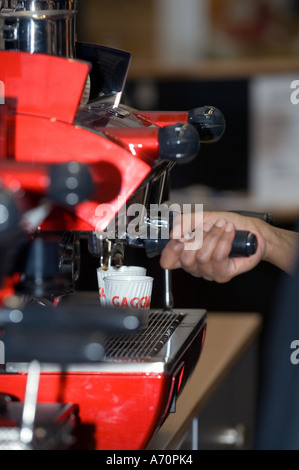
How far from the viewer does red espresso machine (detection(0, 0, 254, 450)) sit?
2.19 ft

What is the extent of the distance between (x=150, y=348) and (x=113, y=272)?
0.14 meters

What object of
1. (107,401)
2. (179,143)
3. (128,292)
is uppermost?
(179,143)

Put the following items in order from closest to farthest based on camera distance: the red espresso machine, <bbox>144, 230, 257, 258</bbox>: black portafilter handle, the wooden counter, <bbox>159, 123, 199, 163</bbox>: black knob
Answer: the red espresso machine → <bbox>159, 123, 199, 163</bbox>: black knob → <bbox>144, 230, 257, 258</bbox>: black portafilter handle → the wooden counter

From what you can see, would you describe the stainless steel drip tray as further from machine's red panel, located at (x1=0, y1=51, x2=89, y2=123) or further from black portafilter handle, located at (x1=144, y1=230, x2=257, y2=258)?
machine's red panel, located at (x1=0, y1=51, x2=89, y2=123)

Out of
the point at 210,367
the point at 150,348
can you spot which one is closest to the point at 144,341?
the point at 150,348

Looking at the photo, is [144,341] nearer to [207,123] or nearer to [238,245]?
[238,245]

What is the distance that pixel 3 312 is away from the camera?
0.68 meters

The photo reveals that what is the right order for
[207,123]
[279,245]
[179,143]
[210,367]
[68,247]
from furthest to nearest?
[210,367]
[279,245]
[207,123]
[68,247]
[179,143]

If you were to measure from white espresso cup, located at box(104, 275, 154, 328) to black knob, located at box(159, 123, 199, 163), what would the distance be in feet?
0.63

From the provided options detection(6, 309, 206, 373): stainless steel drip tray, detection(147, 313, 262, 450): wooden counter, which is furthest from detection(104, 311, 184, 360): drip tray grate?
detection(147, 313, 262, 450): wooden counter

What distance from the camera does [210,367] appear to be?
1.50 m
